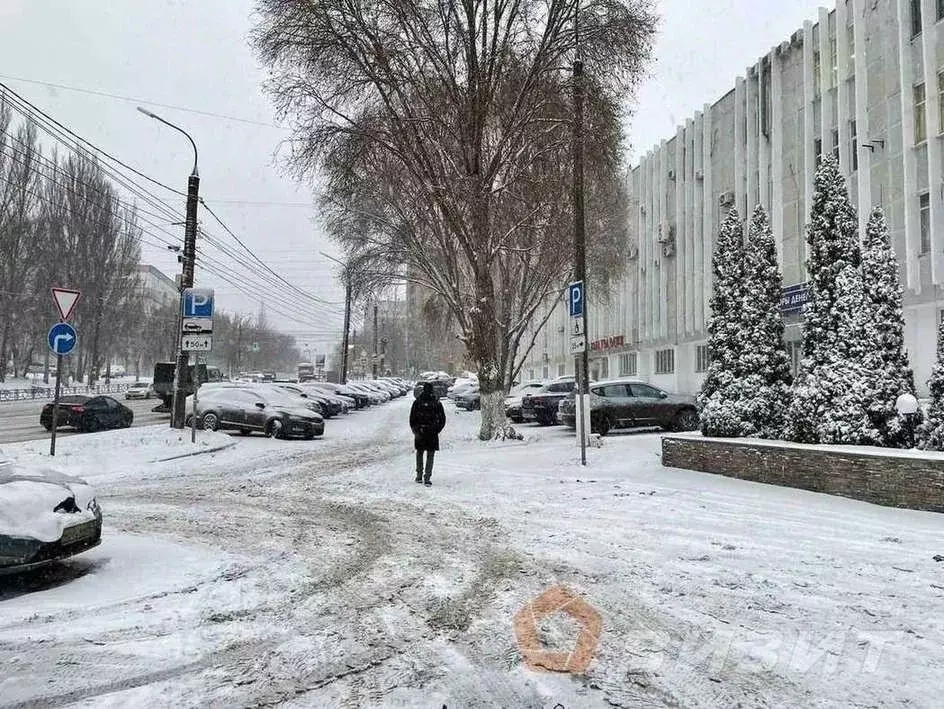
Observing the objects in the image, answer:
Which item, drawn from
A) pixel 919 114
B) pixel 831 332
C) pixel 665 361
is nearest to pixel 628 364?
pixel 665 361

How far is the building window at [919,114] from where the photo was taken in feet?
57.6

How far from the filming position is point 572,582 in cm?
525

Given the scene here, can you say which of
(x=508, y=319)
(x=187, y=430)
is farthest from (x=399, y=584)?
(x=508, y=319)

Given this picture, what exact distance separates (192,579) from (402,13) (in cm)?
1478

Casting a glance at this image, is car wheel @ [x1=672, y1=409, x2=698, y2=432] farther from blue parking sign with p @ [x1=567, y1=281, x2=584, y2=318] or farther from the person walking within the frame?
the person walking

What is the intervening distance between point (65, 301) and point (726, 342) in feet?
41.1

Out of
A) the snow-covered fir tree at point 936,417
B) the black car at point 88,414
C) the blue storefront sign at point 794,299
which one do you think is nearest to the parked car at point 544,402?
the blue storefront sign at point 794,299

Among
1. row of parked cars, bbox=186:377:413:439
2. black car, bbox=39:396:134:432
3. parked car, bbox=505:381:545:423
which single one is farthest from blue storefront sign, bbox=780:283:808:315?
black car, bbox=39:396:134:432

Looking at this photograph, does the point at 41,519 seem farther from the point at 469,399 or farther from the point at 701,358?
the point at 469,399

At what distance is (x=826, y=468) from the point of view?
888 centimetres

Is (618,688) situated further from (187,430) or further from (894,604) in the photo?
(187,430)

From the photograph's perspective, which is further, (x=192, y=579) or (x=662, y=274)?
(x=662, y=274)

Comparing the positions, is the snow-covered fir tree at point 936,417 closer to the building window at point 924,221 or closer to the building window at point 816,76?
the building window at point 924,221

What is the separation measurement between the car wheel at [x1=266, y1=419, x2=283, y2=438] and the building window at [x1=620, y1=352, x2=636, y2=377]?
74.8ft
